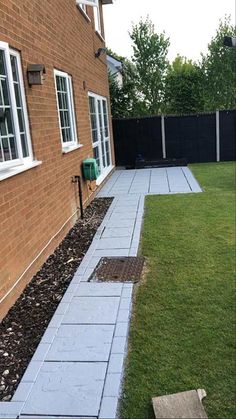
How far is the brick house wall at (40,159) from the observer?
414 cm

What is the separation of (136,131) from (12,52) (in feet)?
35.9

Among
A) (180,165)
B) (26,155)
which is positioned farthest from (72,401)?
(180,165)

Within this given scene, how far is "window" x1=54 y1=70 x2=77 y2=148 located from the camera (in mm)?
6977

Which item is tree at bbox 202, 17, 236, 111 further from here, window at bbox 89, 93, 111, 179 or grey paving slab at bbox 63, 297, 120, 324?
grey paving slab at bbox 63, 297, 120, 324

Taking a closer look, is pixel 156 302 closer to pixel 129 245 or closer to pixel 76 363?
pixel 76 363

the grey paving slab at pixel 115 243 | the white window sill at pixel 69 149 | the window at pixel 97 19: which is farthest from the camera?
the window at pixel 97 19

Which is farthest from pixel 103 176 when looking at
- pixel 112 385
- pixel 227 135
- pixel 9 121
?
pixel 112 385

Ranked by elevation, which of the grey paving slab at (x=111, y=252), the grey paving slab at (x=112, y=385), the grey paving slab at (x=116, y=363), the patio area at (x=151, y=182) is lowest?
the patio area at (x=151, y=182)

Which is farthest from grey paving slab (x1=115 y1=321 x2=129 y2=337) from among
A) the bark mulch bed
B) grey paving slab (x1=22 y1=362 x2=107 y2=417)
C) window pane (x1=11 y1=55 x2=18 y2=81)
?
window pane (x1=11 y1=55 x2=18 y2=81)

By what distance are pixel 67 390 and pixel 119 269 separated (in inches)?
87.5

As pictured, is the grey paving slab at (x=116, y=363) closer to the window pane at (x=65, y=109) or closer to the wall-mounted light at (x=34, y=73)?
the wall-mounted light at (x=34, y=73)

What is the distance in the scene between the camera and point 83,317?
12.6 ft

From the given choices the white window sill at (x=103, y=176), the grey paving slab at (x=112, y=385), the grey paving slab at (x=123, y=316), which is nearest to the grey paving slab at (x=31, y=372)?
the grey paving slab at (x=112, y=385)

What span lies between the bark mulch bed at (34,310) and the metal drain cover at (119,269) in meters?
0.32
